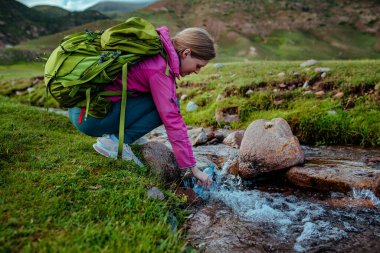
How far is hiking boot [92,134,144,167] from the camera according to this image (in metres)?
4.73

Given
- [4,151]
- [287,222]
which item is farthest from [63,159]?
[287,222]

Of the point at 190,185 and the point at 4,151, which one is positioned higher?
the point at 4,151

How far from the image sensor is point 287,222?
401cm

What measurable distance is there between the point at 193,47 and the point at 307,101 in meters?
5.27

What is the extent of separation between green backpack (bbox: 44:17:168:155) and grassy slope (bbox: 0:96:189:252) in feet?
2.55

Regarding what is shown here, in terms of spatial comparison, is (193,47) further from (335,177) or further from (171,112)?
(335,177)

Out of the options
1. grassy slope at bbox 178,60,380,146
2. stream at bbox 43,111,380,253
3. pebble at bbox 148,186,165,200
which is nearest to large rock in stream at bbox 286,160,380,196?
stream at bbox 43,111,380,253

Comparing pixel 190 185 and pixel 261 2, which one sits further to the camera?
pixel 261 2

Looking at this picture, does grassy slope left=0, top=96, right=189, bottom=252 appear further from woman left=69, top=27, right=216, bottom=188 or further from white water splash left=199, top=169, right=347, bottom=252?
white water splash left=199, top=169, right=347, bottom=252

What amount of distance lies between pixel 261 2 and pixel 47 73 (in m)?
62.1

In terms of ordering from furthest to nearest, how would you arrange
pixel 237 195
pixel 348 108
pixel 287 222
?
pixel 348 108, pixel 237 195, pixel 287 222

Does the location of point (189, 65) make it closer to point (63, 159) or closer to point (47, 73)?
point (47, 73)

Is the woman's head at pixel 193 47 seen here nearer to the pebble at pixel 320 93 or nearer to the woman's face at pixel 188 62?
the woman's face at pixel 188 62

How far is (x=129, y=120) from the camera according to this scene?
4.73m
